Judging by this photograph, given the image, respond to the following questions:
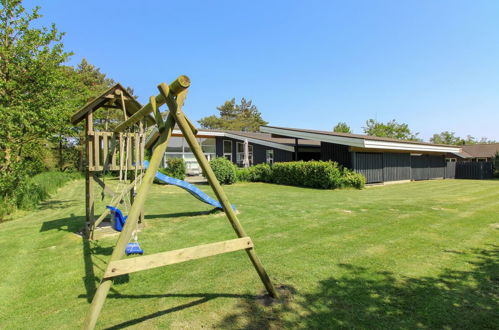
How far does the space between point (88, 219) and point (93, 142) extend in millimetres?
1763

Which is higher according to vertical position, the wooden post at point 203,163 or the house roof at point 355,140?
the house roof at point 355,140

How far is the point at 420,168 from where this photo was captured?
883 inches

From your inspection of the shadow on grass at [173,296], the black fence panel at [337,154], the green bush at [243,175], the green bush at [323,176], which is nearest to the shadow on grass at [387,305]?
the shadow on grass at [173,296]

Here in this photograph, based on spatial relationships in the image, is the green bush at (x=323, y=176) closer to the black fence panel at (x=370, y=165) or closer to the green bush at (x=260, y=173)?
the black fence panel at (x=370, y=165)

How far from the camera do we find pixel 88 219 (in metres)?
6.35

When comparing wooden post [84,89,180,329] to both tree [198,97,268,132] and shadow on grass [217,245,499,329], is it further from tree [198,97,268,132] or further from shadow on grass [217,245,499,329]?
tree [198,97,268,132]

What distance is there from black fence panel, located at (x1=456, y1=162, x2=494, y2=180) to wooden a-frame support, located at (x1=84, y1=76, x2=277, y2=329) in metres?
29.4

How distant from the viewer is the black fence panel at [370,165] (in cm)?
1703

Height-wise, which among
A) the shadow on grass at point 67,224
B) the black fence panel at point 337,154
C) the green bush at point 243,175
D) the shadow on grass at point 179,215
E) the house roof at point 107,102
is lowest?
the shadow on grass at point 67,224

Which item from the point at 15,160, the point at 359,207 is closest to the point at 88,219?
the point at 15,160

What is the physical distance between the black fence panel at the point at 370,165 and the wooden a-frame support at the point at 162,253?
15253 mm

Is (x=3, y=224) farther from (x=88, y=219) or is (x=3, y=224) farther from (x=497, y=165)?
(x=497, y=165)

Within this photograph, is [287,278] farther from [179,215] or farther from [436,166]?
[436,166]

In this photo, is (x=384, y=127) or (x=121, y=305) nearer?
(x=121, y=305)
